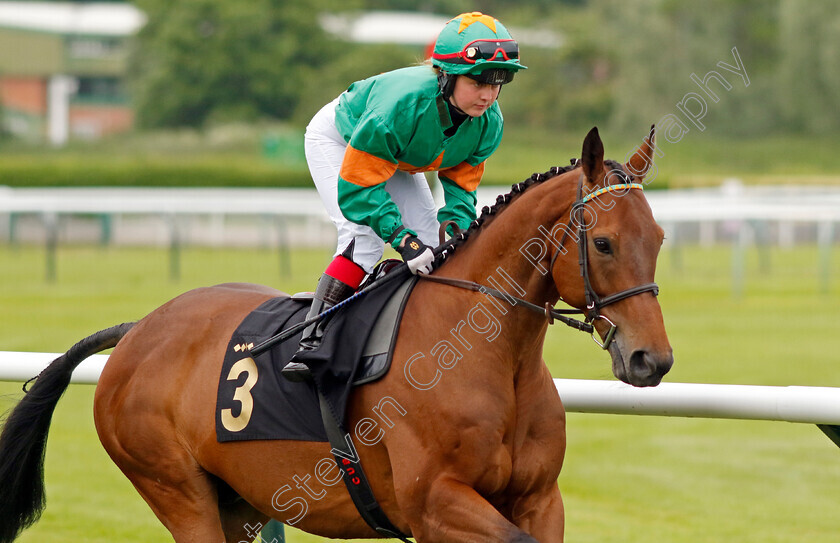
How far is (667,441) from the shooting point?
23.9 feet

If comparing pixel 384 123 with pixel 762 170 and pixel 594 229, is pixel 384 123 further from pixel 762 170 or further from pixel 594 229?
pixel 762 170

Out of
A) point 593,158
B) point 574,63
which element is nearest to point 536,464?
point 593,158

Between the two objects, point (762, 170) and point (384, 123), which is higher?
point (384, 123)

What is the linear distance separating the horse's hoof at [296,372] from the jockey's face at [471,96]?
0.90 meters

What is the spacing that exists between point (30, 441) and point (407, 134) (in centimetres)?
185

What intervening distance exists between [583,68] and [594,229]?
46329 mm

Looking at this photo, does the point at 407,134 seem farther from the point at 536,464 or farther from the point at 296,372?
the point at 536,464

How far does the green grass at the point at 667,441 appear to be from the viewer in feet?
17.2

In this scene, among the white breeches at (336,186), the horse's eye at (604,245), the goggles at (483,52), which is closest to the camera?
the horse's eye at (604,245)

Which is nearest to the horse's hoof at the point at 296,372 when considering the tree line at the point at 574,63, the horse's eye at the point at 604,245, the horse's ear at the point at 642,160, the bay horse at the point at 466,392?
the bay horse at the point at 466,392

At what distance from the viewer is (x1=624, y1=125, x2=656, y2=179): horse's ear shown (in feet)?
9.98

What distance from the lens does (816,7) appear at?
36250mm

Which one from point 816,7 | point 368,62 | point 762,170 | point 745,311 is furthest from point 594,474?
point 368,62

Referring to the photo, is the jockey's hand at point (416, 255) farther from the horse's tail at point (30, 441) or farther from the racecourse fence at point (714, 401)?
the horse's tail at point (30, 441)
